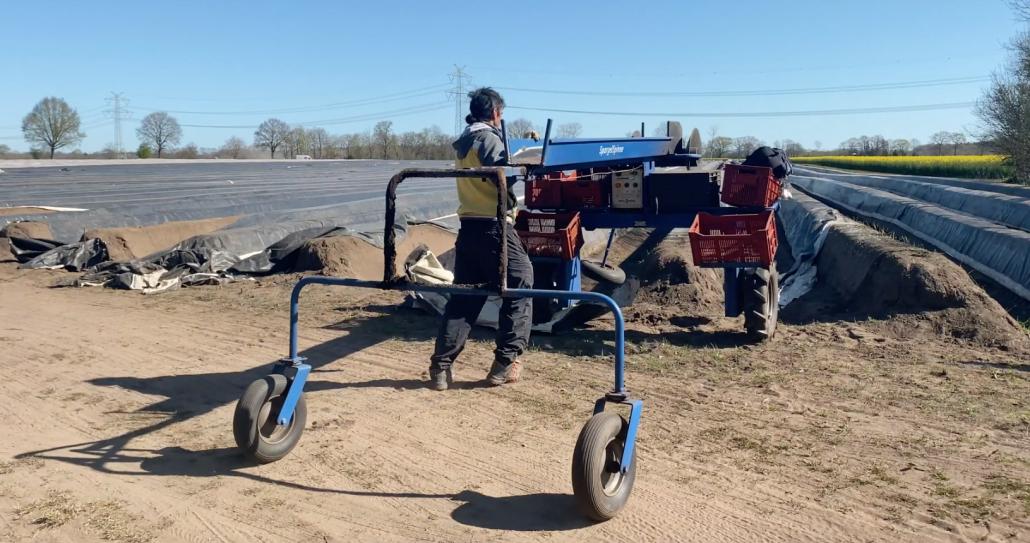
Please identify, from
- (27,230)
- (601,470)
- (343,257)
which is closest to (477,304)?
(601,470)

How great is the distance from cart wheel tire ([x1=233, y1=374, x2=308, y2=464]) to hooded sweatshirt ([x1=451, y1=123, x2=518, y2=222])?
1.73 meters

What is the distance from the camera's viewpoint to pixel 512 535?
3521 mm

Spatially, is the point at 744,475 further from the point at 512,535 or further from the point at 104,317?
the point at 104,317

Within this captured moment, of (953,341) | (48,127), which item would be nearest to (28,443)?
(953,341)

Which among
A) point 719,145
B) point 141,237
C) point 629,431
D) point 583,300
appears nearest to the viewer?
point 629,431

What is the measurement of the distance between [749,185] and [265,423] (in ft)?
15.9

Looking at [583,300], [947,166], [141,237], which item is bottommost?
[583,300]

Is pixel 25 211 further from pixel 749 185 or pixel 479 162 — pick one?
pixel 749 185

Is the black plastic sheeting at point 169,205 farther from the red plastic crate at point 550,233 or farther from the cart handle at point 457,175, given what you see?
the cart handle at point 457,175

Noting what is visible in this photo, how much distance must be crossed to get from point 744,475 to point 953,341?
155 inches

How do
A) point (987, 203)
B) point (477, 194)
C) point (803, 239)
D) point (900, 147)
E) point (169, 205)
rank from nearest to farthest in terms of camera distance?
point (477, 194) < point (803, 239) < point (169, 205) < point (987, 203) < point (900, 147)

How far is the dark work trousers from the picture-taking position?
534cm

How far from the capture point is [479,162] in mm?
5348

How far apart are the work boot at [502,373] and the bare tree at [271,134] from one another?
91.6 meters
